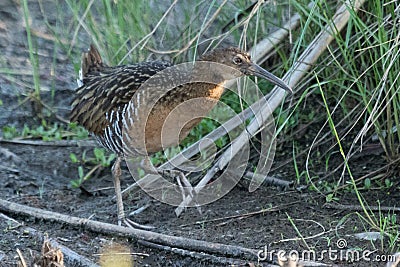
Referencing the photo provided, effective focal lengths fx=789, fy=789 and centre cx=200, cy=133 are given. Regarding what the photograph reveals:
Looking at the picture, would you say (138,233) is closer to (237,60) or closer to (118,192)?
(118,192)

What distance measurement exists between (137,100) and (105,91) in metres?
0.37

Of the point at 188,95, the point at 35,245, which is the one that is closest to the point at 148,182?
the point at 188,95

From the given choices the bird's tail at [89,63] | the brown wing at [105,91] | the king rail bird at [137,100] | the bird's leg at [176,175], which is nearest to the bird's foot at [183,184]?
the bird's leg at [176,175]

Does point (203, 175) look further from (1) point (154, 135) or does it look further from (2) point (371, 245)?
(2) point (371, 245)

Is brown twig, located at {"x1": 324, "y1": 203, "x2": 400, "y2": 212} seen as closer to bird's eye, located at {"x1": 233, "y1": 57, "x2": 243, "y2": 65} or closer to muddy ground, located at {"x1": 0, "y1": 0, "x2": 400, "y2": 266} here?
muddy ground, located at {"x1": 0, "y1": 0, "x2": 400, "y2": 266}

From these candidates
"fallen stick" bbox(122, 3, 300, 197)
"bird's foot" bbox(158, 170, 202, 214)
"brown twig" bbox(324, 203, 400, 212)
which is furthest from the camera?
"fallen stick" bbox(122, 3, 300, 197)

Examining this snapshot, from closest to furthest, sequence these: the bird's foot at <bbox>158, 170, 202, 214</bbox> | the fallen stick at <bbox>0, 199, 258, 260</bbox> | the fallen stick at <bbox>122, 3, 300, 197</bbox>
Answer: the fallen stick at <bbox>0, 199, 258, 260</bbox> → the bird's foot at <bbox>158, 170, 202, 214</bbox> → the fallen stick at <bbox>122, 3, 300, 197</bbox>

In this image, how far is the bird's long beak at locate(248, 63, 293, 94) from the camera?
4.39 metres

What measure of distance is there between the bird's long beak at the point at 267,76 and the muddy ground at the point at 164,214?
664 mm

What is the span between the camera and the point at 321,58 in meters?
4.96

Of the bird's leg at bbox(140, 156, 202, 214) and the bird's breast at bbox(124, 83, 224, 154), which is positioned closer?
the bird's breast at bbox(124, 83, 224, 154)

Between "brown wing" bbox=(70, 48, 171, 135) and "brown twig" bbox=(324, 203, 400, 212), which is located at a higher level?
"brown wing" bbox=(70, 48, 171, 135)

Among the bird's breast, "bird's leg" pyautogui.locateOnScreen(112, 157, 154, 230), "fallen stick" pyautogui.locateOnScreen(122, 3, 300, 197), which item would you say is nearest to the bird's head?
the bird's breast

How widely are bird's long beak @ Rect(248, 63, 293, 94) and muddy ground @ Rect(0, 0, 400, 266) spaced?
0.66 metres
